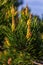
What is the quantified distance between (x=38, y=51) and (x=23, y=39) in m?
0.06

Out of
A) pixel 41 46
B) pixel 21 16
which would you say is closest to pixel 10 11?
pixel 21 16

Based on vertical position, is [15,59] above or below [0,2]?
below

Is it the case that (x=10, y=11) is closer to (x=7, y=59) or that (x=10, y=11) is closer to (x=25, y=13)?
(x=25, y=13)

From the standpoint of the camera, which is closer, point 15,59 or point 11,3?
point 15,59

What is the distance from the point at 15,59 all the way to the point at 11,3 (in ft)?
0.73

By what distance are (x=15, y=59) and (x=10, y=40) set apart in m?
0.07

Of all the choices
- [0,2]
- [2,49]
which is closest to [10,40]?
[2,49]

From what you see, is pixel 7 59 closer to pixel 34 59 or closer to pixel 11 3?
pixel 34 59

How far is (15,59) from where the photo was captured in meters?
0.86

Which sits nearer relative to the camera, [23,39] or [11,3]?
[23,39]

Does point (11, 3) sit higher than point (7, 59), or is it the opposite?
point (11, 3)

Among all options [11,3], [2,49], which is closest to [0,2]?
[11,3]

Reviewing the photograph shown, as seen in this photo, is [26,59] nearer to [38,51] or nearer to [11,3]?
[38,51]

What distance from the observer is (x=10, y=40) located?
2.92 feet
